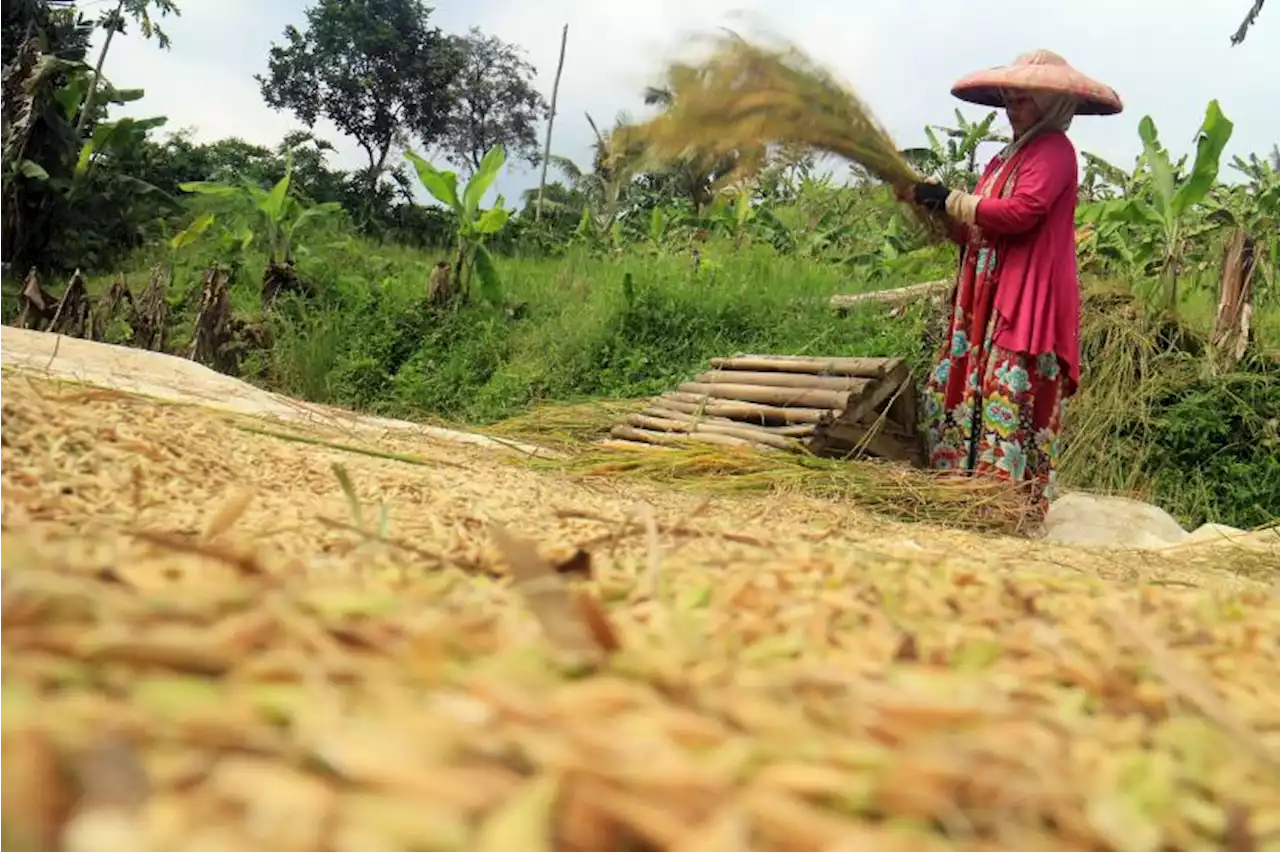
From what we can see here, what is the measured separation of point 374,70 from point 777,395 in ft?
68.0

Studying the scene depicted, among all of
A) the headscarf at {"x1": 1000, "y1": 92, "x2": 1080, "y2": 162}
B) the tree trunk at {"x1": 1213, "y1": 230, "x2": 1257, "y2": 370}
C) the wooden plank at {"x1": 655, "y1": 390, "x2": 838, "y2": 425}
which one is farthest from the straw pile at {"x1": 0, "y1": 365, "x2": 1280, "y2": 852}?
the tree trunk at {"x1": 1213, "y1": 230, "x2": 1257, "y2": 370}

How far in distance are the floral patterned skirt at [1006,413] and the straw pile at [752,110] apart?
782 millimetres

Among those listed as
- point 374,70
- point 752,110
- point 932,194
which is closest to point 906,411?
point 932,194

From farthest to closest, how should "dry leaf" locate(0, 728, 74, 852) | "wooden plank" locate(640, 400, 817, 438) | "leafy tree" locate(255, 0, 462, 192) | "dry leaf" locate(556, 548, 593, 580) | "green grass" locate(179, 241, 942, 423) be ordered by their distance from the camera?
1. "leafy tree" locate(255, 0, 462, 192)
2. "green grass" locate(179, 241, 942, 423)
3. "wooden plank" locate(640, 400, 817, 438)
4. "dry leaf" locate(556, 548, 593, 580)
5. "dry leaf" locate(0, 728, 74, 852)

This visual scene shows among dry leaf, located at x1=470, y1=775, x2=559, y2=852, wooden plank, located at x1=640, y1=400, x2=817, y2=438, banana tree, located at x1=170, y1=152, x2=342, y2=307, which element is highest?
banana tree, located at x1=170, y1=152, x2=342, y2=307

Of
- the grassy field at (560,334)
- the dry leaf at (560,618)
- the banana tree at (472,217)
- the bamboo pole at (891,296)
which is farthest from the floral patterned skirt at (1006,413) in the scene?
the banana tree at (472,217)

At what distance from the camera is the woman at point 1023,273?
3.45 m

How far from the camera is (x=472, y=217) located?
7.34 m

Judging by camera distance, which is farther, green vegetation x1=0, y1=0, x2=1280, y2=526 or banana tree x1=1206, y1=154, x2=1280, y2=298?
banana tree x1=1206, y1=154, x2=1280, y2=298

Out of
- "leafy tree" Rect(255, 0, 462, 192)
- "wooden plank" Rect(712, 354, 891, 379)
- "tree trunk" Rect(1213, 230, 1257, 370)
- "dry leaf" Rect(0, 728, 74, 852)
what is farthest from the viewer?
"leafy tree" Rect(255, 0, 462, 192)

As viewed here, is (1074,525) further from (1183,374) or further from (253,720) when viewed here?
(253,720)

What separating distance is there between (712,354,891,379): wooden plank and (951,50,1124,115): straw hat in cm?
96

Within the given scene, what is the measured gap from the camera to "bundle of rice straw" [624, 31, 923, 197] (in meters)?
3.42

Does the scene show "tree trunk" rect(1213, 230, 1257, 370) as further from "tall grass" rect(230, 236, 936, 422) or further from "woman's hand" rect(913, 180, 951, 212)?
"woman's hand" rect(913, 180, 951, 212)
